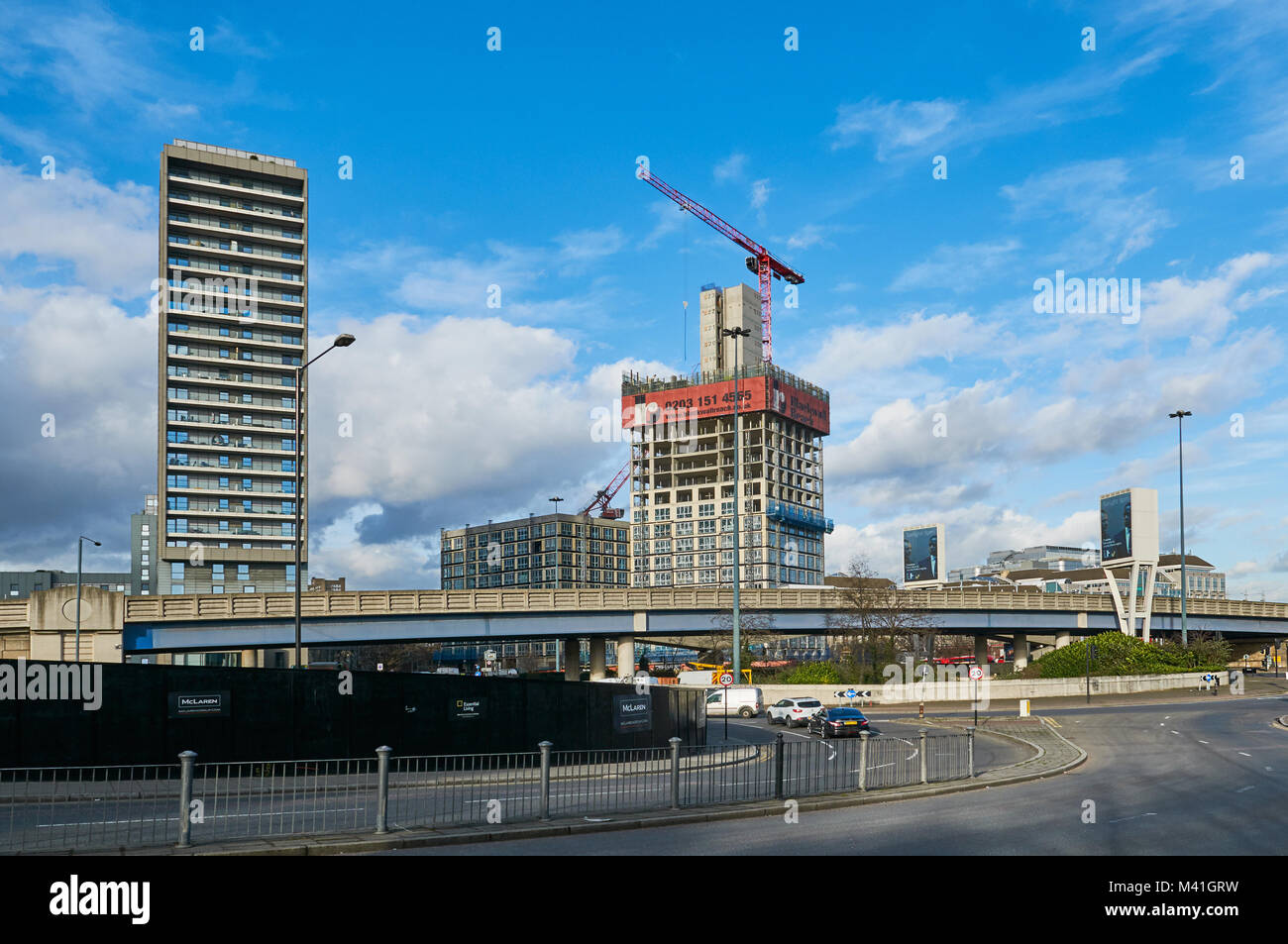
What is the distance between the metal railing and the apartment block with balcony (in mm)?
90442

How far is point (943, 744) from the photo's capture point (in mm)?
24750

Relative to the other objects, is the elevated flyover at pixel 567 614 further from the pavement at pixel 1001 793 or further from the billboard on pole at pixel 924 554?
the billboard on pole at pixel 924 554

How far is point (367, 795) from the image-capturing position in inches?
658

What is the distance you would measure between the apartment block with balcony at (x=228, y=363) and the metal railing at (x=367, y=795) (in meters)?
90.4

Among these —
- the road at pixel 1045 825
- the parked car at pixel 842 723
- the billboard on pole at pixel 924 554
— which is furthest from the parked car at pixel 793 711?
the billboard on pole at pixel 924 554

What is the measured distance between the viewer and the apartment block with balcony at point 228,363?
106m

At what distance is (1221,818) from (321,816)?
13.4 meters

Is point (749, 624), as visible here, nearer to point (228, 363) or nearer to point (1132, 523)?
point (1132, 523)

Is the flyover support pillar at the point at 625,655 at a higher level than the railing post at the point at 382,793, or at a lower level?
lower

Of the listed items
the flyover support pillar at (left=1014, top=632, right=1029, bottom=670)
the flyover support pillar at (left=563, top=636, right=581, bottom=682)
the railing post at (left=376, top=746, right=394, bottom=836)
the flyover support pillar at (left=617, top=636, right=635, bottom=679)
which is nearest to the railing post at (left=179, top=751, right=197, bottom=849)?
the railing post at (left=376, top=746, right=394, bottom=836)

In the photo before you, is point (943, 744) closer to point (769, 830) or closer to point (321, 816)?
point (769, 830)

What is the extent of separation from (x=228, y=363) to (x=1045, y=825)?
10552 cm

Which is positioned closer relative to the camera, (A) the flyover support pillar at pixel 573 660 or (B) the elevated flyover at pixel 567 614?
(B) the elevated flyover at pixel 567 614
